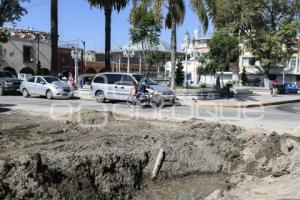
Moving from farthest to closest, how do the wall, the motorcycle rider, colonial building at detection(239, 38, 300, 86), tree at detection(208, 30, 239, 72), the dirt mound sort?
1. colonial building at detection(239, 38, 300, 86)
2. the wall
3. tree at detection(208, 30, 239, 72)
4. the motorcycle rider
5. the dirt mound

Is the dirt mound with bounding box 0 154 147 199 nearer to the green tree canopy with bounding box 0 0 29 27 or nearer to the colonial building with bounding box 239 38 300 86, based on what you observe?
the green tree canopy with bounding box 0 0 29 27

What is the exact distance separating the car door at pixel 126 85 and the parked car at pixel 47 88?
4779 mm

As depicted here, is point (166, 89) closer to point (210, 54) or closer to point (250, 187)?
point (250, 187)

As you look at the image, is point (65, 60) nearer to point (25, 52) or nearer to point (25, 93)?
point (25, 52)

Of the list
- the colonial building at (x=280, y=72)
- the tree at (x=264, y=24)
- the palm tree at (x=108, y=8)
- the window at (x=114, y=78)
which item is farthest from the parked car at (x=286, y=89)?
the colonial building at (x=280, y=72)

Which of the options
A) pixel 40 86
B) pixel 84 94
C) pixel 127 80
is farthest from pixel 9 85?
pixel 127 80

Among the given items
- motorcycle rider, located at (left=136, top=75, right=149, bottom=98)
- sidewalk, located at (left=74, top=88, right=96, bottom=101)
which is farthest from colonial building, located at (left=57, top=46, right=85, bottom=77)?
motorcycle rider, located at (left=136, top=75, right=149, bottom=98)

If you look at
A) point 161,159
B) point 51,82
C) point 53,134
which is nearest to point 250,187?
point 161,159

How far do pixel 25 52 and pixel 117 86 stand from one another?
119ft

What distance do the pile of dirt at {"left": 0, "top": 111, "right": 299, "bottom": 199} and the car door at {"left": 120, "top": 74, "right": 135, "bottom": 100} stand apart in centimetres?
1026

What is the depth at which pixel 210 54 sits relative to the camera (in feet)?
214

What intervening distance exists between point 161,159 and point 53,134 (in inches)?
135

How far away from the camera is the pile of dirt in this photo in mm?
8930

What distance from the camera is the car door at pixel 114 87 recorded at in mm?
26391
